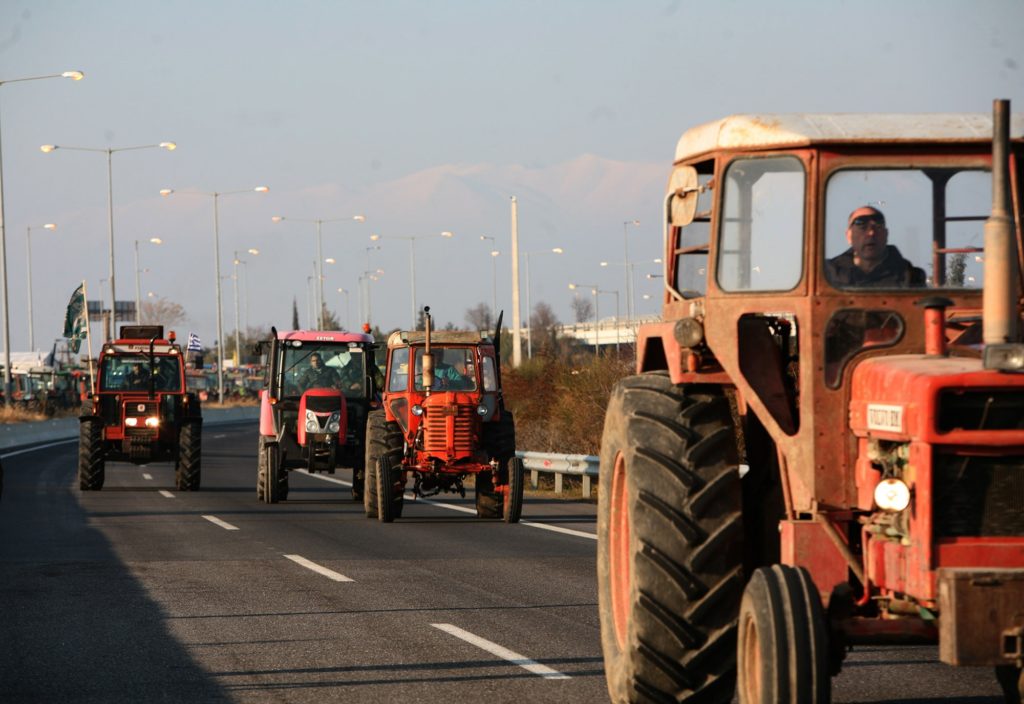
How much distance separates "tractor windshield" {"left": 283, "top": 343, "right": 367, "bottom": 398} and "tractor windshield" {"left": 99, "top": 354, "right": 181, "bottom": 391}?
14.7ft

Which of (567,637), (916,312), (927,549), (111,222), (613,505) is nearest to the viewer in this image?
(927,549)

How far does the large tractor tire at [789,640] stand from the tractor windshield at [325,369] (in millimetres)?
19177

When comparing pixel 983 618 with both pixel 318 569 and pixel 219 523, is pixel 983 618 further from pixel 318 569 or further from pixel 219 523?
pixel 219 523

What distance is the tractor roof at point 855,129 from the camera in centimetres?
698

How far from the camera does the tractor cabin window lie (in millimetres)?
7000

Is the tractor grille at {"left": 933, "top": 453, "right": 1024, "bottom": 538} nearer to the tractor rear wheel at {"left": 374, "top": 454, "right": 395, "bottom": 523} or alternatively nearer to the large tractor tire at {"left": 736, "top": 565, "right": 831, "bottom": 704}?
the large tractor tire at {"left": 736, "top": 565, "right": 831, "bottom": 704}

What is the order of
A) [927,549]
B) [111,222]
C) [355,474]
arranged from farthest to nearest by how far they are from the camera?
[111,222] < [355,474] < [927,549]

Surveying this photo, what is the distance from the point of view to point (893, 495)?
6141 millimetres

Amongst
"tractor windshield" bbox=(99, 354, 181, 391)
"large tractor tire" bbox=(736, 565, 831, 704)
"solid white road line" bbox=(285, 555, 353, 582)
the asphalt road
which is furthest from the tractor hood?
"tractor windshield" bbox=(99, 354, 181, 391)

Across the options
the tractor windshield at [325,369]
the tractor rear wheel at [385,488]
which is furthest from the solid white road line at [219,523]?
the tractor windshield at [325,369]

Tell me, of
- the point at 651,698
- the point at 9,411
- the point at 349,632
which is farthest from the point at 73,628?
the point at 9,411

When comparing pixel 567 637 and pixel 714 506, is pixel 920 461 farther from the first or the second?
pixel 567 637

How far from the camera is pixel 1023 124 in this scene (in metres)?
7.16

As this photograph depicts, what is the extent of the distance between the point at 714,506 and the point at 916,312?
1172 millimetres
